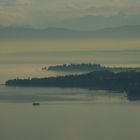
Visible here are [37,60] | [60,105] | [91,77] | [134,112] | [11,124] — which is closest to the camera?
[11,124]

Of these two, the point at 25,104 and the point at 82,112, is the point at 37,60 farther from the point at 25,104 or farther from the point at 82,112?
the point at 82,112

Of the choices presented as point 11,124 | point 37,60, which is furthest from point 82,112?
point 37,60

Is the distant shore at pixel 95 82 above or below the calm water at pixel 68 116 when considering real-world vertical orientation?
above

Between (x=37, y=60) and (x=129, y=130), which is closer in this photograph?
(x=129, y=130)

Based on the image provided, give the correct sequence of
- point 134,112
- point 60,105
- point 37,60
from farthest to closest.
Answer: point 37,60
point 60,105
point 134,112

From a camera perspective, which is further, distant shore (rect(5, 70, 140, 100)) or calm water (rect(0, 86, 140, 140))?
distant shore (rect(5, 70, 140, 100))

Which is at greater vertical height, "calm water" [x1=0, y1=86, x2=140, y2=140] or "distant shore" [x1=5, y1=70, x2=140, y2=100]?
"distant shore" [x1=5, y1=70, x2=140, y2=100]

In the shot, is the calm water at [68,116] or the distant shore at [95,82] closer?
the calm water at [68,116]

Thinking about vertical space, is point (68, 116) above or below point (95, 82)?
below

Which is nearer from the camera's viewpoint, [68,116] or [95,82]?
[68,116]

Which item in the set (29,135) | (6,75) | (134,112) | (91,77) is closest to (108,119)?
(134,112)
